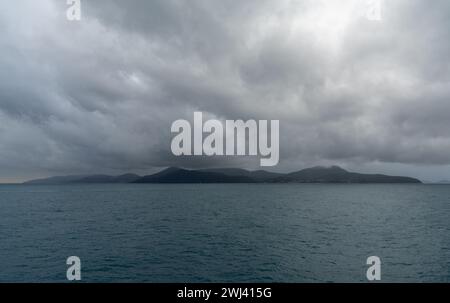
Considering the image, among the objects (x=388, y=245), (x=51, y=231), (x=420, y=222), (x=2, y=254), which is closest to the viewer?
(x=2, y=254)

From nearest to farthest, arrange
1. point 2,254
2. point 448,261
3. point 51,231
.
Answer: point 448,261 → point 2,254 → point 51,231

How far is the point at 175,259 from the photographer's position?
38.3 metres

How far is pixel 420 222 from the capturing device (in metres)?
72.2
